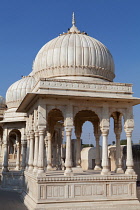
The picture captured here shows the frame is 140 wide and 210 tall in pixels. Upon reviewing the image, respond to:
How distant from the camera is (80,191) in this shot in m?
11.4

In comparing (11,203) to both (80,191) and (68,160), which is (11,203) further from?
(68,160)

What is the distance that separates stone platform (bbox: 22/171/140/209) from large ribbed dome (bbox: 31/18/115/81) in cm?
520

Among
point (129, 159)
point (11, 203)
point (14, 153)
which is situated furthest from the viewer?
point (14, 153)

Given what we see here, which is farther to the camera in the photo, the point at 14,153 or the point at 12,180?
the point at 14,153

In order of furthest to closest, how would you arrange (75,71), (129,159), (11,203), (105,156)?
(75,71)
(11,203)
(129,159)
(105,156)

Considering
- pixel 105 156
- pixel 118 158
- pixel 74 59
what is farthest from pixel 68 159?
pixel 74 59

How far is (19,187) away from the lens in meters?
17.4

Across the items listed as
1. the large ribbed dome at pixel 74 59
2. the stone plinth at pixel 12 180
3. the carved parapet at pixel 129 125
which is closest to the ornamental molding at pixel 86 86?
the carved parapet at pixel 129 125

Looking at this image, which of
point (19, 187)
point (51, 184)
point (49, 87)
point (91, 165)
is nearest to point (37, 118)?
point (49, 87)

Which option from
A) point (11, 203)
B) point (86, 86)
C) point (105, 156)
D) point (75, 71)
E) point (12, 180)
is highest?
point (75, 71)

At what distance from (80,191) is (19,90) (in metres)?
11.1

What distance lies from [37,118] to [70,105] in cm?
158

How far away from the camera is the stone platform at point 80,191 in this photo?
11.1m

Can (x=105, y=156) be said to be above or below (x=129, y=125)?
below
